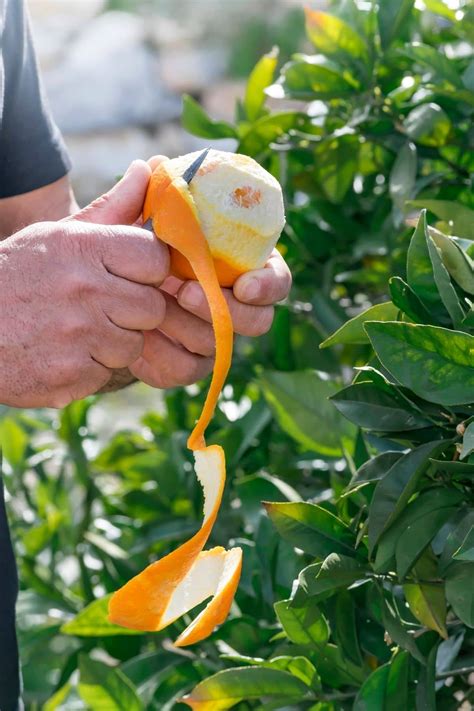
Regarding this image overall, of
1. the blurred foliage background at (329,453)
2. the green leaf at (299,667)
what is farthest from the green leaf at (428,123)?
the green leaf at (299,667)

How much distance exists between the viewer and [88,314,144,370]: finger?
2.82ft

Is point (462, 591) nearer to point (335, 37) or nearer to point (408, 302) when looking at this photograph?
point (408, 302)

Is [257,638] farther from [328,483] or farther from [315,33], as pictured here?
[315,33]

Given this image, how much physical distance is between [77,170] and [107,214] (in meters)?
5.46

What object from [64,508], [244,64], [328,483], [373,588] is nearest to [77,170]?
[244,64]

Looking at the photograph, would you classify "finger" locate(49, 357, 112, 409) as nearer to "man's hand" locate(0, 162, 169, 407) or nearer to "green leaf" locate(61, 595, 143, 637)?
"man's hand" locate(0, 162, 169, 407)

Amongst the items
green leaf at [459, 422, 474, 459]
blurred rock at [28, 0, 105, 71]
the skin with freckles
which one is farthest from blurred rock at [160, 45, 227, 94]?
green leaf at [459, 422, 474, 459]

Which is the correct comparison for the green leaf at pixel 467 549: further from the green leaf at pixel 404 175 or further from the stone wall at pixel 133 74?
the stone wall at pixel 133 74

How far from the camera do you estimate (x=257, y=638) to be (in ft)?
3.46

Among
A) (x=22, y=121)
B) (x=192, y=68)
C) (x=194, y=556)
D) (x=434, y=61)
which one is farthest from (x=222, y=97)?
(x=194, y=556)

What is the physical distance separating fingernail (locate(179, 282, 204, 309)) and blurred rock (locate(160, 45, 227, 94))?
6151 millimetres

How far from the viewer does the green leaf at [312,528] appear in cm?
82

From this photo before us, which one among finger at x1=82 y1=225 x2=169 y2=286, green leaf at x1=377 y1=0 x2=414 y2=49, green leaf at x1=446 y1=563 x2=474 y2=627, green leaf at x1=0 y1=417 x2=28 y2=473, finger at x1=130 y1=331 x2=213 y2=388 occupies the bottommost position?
green leaf at x1=0 y1=417 x2=28 y2=473

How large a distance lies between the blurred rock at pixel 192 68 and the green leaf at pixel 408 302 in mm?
6241
